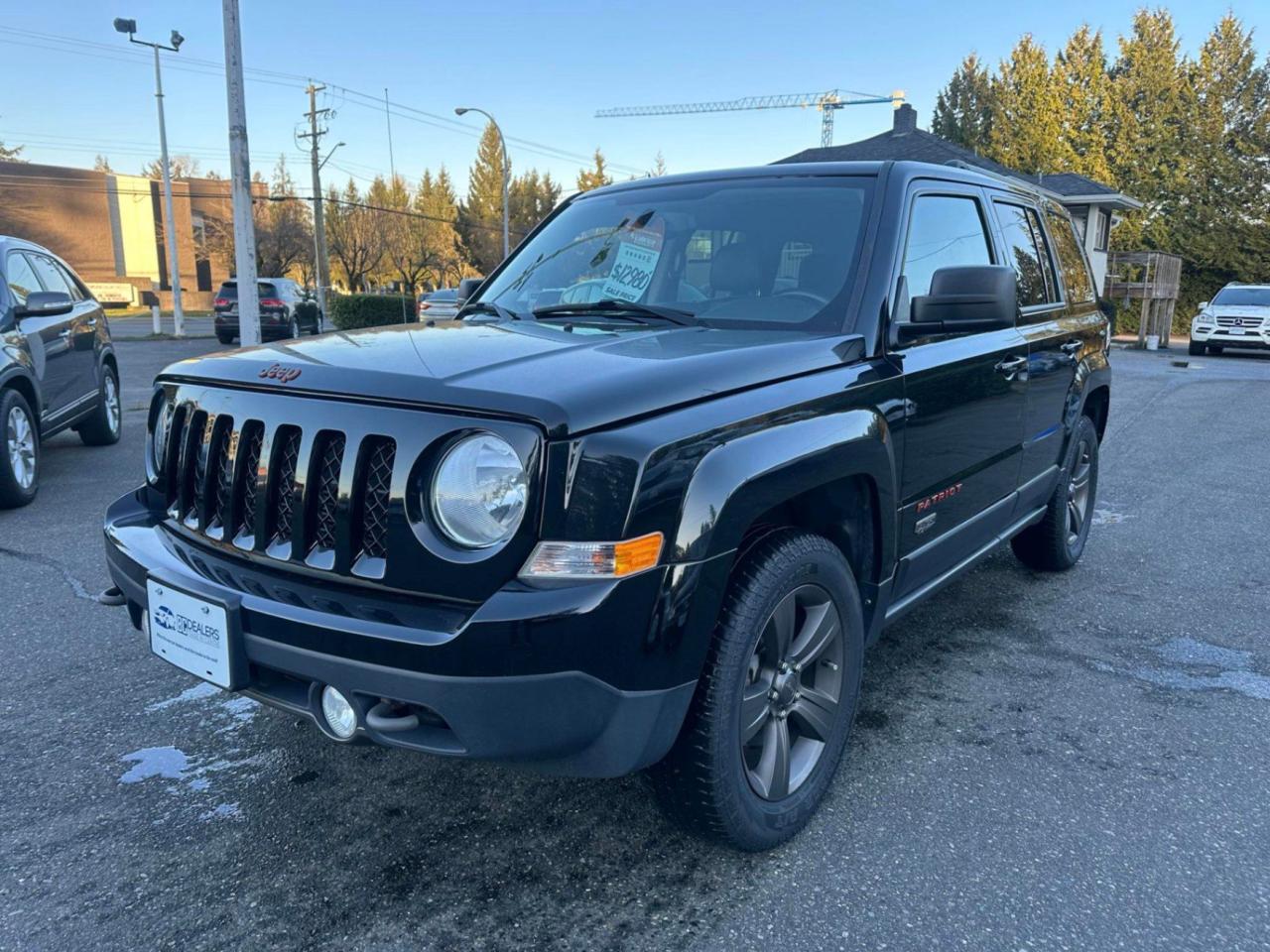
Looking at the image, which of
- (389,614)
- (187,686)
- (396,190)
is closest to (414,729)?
(389,614)

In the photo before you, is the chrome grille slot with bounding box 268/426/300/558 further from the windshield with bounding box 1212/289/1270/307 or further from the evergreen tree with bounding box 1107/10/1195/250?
A: the evergreen tree with bounding box 1107/10/1195/250

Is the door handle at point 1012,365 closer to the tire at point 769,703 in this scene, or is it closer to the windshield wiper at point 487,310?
the tire at point 769,703

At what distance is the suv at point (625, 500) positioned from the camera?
184cm

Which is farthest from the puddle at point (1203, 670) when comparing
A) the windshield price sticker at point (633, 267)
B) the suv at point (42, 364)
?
the suv at point (42, 364)

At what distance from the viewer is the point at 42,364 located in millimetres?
6340

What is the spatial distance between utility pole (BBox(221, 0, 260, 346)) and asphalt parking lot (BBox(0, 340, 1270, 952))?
9.82m

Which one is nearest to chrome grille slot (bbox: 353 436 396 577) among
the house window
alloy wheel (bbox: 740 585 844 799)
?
alloy wheel (bbox: 740 585 844 799)

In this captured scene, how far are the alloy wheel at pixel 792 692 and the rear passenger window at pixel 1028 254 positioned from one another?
1946 millimetres

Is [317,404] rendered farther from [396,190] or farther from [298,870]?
[396,190]

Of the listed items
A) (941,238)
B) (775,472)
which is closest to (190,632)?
(775,472)

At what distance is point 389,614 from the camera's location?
1889 millimetres

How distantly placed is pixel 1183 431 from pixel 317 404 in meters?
10.4

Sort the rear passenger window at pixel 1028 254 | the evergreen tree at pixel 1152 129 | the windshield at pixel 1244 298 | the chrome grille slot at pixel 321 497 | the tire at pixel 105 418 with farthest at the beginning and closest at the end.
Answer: the evergreen tree at pixel 1152 129, the windshield at pixel 1244 298, the tire at pixel 105 418, the rear passenger window at pixel 1028 254, the chrome grille slot at pixel 321 497

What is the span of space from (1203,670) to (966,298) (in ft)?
6.64
